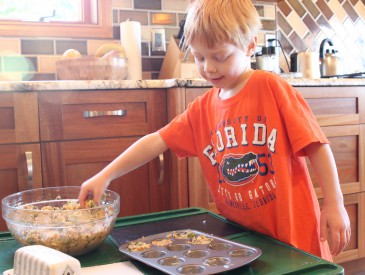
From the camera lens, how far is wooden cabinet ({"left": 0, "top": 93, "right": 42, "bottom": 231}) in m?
1.62

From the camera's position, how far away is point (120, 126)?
1.77 metres

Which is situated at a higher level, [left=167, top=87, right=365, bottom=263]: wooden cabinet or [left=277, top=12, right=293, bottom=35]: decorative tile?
[left=277, top=12, right=293, bottom=35]: decorative tile

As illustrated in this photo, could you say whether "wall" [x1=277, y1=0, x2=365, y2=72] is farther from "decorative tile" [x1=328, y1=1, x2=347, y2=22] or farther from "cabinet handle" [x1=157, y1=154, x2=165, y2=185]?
"cabinet handle" [x1=157, y1=154, x2=165, y2=185]

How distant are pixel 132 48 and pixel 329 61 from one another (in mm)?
1221

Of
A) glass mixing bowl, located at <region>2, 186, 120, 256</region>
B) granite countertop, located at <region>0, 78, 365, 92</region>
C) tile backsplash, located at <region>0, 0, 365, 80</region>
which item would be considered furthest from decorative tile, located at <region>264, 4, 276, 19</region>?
glass mixing bowl, located at <region>2, 186, 120, 256</region>

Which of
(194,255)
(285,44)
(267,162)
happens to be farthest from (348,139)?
(194,255)

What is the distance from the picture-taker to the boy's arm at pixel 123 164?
975 mm

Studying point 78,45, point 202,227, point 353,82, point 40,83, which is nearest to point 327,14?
point 353,82

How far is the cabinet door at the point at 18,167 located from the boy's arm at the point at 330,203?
106cm

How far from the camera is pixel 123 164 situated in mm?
1077

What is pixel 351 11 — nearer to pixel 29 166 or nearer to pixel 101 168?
pixel 101 168

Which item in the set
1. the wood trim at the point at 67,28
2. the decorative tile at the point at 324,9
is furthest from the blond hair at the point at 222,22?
the decorative tile at the point at 324,9

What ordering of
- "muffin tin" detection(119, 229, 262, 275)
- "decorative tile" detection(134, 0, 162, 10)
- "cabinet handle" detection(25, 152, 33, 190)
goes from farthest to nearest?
"decorative tile" detection(134, 0, 162, 10) < "cabinet handle" detection(25, 152, 33, 190) < "muffin tin" detection(119, 229, 262, 275)

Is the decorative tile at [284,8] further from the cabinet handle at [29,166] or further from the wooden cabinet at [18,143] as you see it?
the cabinet handle at [29,166]
